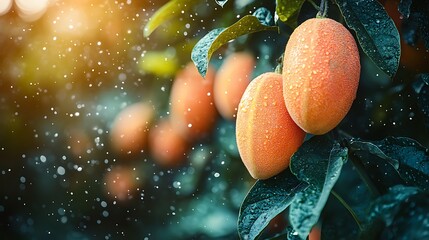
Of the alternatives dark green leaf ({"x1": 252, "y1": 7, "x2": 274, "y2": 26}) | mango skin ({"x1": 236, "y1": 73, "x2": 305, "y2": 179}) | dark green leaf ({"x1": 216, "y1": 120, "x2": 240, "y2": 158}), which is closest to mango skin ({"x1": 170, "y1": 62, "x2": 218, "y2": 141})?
dark green leaf ({"x1": 216, "y1": 120, "x2": 240, "y2": 158})

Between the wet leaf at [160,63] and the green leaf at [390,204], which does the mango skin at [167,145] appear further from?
the green leaf at [390,204]

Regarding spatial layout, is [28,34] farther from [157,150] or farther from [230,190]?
[230,190]

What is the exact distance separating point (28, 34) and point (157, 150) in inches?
16.7

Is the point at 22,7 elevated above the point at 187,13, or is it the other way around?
the point at 22,7

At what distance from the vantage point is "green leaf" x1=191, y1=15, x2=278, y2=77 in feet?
1.95

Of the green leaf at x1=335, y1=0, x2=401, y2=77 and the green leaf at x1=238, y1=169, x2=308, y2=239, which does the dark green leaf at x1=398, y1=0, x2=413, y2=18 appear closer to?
the green leaf at x1=335, y1=0, x2=401, y2=77

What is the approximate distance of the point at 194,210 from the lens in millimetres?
1141

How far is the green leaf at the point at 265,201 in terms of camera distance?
1.77 ft

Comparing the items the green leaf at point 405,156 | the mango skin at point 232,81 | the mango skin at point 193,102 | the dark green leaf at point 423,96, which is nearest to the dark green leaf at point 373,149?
the green leaf at point 405,156

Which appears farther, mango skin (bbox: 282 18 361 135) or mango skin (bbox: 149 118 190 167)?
mango skin (bbox: 149 118 190 167)

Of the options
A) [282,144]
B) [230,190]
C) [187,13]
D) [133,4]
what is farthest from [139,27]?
[282,144]

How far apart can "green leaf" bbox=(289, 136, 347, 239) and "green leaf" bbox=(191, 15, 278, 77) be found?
0.13 metres

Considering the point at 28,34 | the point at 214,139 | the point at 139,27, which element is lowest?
the point at 214,139

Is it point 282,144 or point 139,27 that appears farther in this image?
point 139,27
